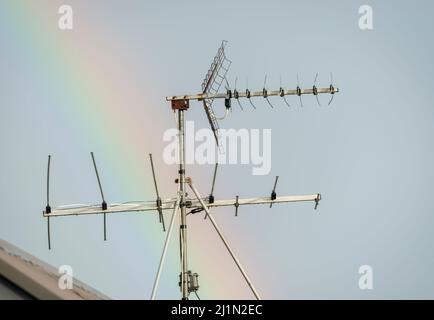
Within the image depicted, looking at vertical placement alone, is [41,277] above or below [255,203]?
above

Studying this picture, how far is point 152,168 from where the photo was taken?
20.2 metres

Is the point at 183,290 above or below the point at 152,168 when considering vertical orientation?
below

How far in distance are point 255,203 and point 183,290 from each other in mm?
3594
